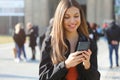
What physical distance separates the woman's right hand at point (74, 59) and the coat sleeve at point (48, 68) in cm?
5

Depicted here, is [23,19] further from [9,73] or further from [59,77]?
[59,77]

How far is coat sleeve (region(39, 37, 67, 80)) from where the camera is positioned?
378 cm

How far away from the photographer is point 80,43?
372 cm

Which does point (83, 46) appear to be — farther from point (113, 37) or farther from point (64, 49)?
point (113, 37)

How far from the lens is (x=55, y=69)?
3.81 metres

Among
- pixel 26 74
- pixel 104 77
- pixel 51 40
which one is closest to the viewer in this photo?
pixel 51 40

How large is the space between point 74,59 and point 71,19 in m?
0.38

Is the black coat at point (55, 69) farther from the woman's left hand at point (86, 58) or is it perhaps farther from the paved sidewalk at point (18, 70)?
the paved sidewalk at point (18, 70)

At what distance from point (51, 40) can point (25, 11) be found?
51.1m

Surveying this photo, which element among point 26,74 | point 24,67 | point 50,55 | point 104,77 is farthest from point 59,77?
point 24,67

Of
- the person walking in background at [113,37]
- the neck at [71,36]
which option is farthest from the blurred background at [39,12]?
the neck at [71,36]

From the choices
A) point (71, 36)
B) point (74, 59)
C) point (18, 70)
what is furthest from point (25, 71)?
point (74, 59)

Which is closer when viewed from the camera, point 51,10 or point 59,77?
point 59,77

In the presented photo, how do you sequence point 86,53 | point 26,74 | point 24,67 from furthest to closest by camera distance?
point 24,67
point 26,74
point 86,53
